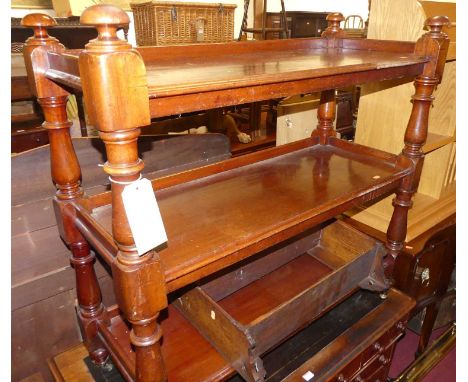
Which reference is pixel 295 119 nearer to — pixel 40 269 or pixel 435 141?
pixel 435 141

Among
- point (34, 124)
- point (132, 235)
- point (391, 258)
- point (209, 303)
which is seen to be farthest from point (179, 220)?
point (34, 124)

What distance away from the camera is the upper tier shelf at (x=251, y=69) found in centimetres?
78

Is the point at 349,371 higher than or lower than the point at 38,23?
lower

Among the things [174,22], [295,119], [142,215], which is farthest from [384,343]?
[174,22]

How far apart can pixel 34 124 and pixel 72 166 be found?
2016mm

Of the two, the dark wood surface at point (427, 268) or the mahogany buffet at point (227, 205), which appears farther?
the dark wood surface at point (427, 268)

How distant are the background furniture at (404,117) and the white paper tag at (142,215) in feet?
4.70

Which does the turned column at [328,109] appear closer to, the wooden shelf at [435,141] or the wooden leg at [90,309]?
the wooden shelf at [435,141]

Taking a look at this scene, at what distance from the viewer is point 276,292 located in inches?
59.6

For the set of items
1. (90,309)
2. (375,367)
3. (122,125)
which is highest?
(122,125)

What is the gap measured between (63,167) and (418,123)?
1197mm

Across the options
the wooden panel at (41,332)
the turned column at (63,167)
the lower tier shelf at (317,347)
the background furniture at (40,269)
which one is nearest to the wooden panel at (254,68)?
the turned column at (63,167)

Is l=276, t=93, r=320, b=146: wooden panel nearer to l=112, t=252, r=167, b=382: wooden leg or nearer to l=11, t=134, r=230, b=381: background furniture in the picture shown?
l=11, t=134, r=230, b=381: background furniture

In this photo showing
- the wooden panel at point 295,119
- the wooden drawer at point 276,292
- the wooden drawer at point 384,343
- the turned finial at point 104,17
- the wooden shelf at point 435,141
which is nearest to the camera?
the turned finial at point 104,17
